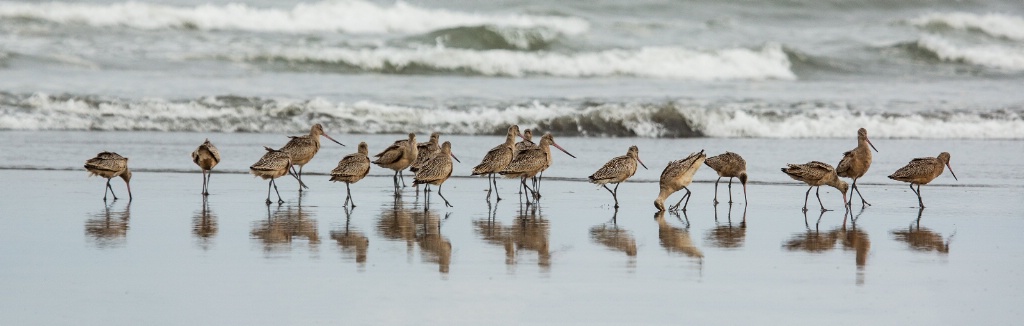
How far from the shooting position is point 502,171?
39.1ft

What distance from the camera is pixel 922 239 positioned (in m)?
9.28

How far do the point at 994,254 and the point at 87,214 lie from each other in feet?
21.1

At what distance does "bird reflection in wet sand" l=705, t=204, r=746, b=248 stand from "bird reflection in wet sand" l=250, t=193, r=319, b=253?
8.49 ft

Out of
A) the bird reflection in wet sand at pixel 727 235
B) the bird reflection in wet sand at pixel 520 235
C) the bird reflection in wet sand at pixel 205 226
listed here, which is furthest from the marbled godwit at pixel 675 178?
the bird reflection in wet sand at pixel 205 226

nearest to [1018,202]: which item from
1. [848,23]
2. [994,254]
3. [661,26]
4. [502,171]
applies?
[994,254]

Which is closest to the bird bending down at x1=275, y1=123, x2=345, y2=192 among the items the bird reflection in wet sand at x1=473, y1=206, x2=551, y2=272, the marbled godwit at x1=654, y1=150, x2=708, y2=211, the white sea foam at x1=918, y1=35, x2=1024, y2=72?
the bird reflection in wet sand at x1=473, y1=206, x2=551, y2=272

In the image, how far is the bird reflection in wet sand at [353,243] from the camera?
8.05 metres

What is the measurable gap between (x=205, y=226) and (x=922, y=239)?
16.1 ft

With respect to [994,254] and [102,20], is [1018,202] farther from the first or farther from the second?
[102,20]

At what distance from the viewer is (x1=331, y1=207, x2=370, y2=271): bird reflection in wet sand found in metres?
8.05

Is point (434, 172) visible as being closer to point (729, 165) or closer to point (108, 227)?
point (729, 165)

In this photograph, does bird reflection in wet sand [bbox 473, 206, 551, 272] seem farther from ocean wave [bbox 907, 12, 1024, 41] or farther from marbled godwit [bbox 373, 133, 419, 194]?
ocean wave [bbox 907, 12, 1024, 41]

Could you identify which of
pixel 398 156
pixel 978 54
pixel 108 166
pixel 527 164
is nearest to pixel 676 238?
pixel 527 164

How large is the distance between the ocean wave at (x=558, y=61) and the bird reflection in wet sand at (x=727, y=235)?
1938 cm
